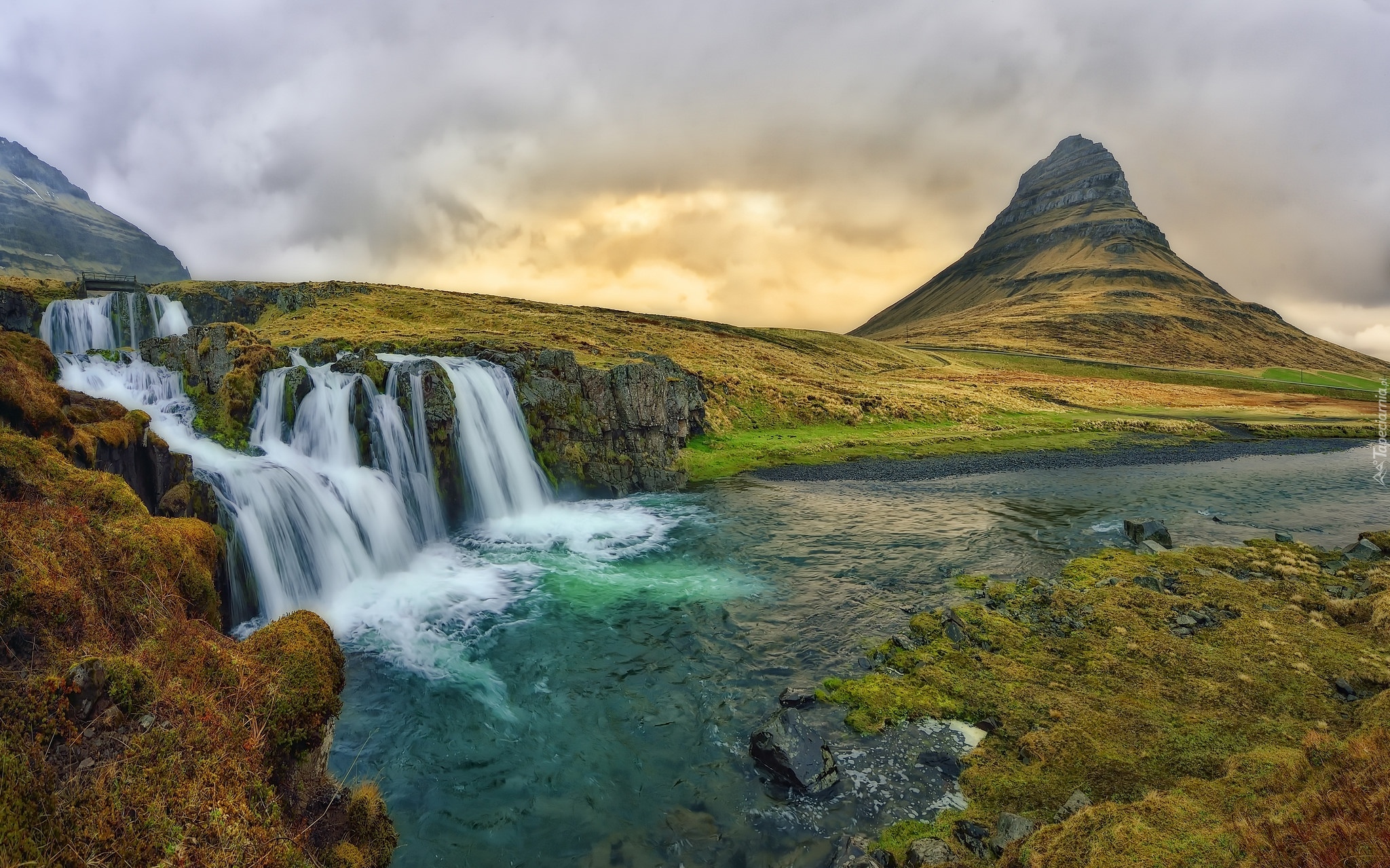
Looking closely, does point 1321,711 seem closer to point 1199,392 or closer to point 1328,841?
point 1328,841

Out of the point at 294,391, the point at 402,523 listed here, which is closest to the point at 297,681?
the point at 402,523

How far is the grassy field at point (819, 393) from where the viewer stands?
54.4 m

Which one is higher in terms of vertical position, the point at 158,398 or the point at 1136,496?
the point at 158,398

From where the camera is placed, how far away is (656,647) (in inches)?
655

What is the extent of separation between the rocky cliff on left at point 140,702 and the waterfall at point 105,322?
46.1m

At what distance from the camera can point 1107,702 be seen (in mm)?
12008

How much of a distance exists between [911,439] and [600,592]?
44531mm

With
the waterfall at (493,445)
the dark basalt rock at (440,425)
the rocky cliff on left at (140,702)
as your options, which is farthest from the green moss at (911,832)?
the waterfall at (493,445)

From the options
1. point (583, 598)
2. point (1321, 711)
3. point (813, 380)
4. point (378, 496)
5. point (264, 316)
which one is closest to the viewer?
point (1321, 711)

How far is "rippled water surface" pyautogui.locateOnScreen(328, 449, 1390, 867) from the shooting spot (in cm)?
1005

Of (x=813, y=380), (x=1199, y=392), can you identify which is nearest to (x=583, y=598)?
(x=813, y=380)

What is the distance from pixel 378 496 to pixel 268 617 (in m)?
8.21

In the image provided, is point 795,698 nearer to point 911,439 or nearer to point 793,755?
point 793,755

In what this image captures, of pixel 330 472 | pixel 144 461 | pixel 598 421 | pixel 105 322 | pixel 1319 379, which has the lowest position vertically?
pixel 330 472
